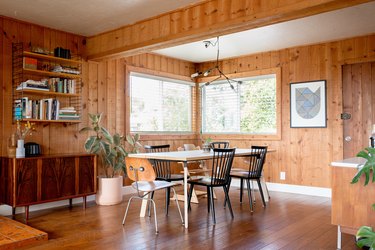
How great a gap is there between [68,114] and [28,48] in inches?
39.1

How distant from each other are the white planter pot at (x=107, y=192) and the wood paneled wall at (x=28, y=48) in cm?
67

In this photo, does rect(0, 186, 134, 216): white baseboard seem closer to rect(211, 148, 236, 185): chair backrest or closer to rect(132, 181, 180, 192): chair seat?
rect(132, 181, 180, 192): chair seat

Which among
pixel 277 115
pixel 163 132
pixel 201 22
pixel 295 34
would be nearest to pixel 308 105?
pixel 277 115

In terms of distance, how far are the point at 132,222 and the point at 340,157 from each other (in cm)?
335

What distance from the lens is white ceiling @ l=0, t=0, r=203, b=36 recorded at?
11.9ft

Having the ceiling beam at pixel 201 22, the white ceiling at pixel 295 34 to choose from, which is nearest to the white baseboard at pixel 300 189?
the white ceiling at pixel 295 34

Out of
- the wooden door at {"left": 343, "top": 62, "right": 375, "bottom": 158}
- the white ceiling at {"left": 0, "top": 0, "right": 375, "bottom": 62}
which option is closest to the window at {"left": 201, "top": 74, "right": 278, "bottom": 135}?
the white ceiling at {"left": 0, "top": 0, "right": 375, "bottom": 62}

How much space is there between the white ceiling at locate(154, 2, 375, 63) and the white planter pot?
253 centimetres

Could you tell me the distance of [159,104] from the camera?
623 cm

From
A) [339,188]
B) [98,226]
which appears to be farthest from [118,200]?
[339,188]

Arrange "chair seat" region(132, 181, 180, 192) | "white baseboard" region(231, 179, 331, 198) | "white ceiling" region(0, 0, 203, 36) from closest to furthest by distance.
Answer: "chair seat" region(132, 181, 180, 192)
"white ceiling" region(0, 0, 203, 36)
"white baseboard" region(231, 179, 331, 198)

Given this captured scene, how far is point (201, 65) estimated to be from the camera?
6.98m

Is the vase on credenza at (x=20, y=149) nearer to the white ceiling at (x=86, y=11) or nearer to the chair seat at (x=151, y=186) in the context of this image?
the chair seat at (x=151, y=186)

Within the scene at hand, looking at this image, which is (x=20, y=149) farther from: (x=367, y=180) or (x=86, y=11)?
(x=367, y=180)
